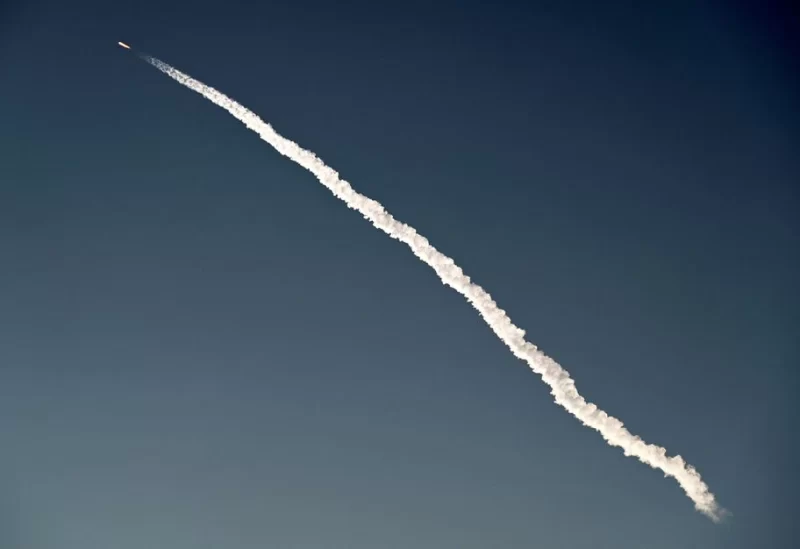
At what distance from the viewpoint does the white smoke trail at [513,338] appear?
62594mm

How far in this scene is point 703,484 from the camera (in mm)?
61625

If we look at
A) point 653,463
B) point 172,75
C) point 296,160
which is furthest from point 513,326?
point 172,75

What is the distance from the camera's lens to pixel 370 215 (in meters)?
68.9

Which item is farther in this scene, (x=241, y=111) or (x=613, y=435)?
(x=241, y=111)

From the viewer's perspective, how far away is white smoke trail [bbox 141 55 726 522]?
205ft

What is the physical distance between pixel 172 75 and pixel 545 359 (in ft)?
137

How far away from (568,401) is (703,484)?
11.7 m

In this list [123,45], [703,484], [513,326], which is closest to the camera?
[703,484]

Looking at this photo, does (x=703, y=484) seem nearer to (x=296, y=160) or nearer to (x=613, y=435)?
(x=613, y=435)

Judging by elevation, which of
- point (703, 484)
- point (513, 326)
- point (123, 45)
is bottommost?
point (703, 484)

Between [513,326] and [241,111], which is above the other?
[241,111]

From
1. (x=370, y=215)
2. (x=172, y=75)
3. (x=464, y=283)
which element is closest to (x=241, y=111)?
(x=172, y=75)

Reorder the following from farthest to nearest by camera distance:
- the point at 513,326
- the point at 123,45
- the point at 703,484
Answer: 1. the point at 123,45
2. the point at 513,326
3. the point at 703,484

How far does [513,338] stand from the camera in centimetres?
6538
